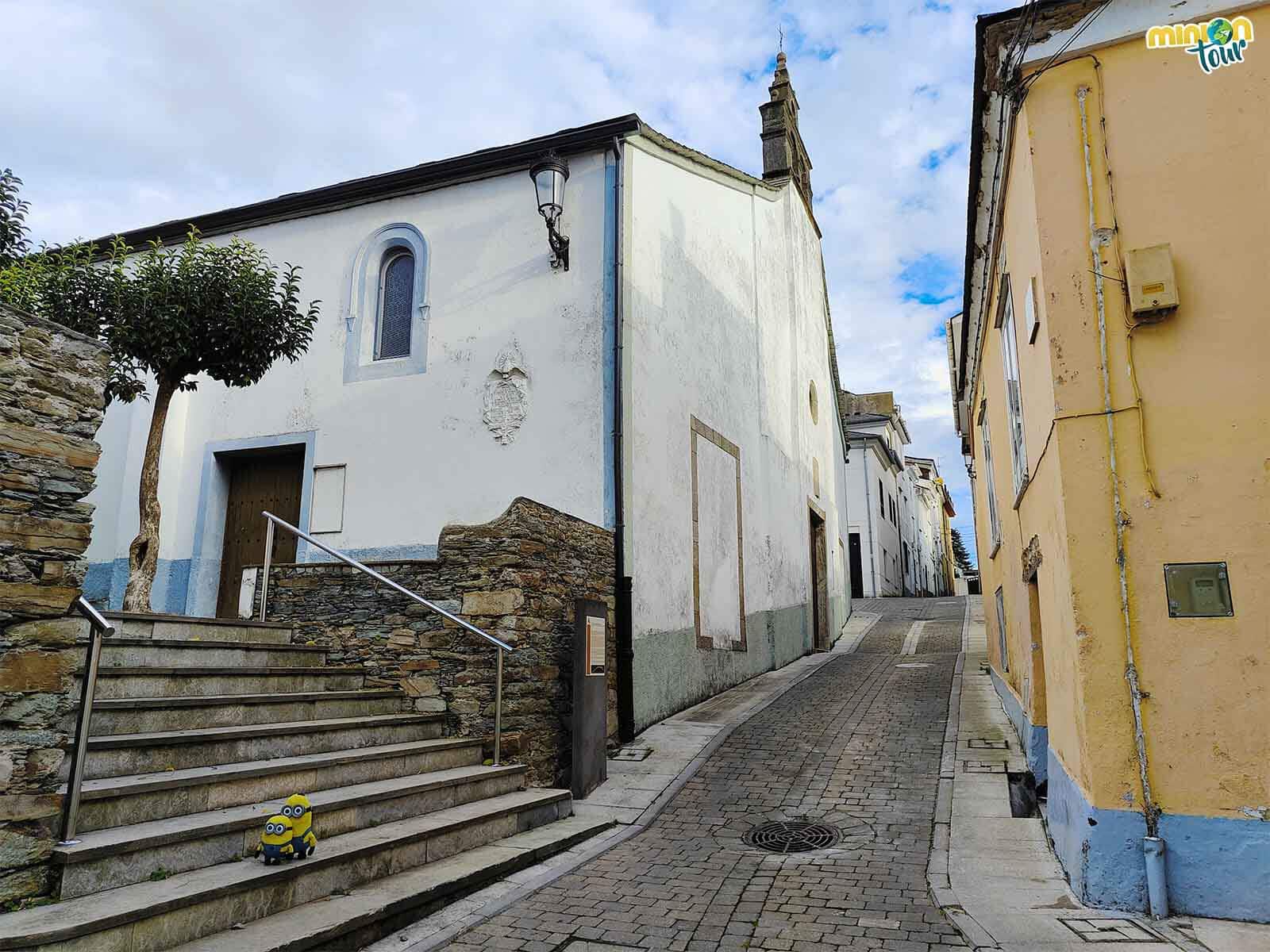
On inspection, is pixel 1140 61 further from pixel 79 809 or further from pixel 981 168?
pixel 79 809

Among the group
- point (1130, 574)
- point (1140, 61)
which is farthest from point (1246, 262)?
point (1130, 574)

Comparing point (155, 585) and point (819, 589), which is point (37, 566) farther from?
point (819, 589)

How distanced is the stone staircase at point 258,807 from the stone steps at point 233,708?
11mm

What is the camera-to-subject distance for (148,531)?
29.8ft

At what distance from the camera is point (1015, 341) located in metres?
7.13

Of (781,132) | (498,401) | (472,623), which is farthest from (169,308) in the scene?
(781,132)

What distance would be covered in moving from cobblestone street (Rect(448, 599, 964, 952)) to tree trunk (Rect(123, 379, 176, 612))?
229 inches

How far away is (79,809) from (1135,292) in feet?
20.5

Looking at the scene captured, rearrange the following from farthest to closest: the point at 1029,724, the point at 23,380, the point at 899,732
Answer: the point at 899,732 → the point at 1029,724 → the point at 23,380

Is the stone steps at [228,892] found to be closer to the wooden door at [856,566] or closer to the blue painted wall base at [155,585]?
the blue painted wall base at [155,585]

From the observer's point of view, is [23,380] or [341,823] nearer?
[23,380]

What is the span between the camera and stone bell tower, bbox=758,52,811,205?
1809 cm

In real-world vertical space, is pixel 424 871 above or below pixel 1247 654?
below

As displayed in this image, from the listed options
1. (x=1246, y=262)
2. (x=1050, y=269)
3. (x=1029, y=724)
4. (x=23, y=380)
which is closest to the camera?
(x=23, y=380)
